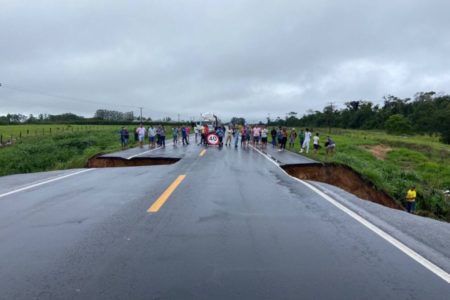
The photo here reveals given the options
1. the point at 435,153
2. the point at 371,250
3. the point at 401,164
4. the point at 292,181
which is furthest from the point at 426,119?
the point at 371,250

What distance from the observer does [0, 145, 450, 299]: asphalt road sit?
11.4 ft

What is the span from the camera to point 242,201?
24.5ft

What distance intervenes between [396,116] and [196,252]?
77724 millimetres

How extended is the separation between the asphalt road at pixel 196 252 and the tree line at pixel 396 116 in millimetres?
61361

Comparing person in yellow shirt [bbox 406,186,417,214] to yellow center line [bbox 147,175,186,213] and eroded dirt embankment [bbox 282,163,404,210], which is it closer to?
eroded dirt embankment [bbox 282,163,404,210]

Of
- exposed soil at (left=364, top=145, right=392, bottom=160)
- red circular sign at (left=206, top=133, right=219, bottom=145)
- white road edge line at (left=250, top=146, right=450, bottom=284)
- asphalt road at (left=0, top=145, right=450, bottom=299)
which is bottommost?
exposed soil at (left=364, top=145, right=392, bottom=160)

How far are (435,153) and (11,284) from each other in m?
39.9

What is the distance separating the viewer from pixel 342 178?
15828 mm

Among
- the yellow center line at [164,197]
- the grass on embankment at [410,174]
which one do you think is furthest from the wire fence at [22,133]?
the yellow center line at [164,197]

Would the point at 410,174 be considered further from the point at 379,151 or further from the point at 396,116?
the point at 396,116

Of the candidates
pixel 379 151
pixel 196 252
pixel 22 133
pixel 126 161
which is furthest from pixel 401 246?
pixel 22 133

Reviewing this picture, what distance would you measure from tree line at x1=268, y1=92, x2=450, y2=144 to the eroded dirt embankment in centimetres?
5019

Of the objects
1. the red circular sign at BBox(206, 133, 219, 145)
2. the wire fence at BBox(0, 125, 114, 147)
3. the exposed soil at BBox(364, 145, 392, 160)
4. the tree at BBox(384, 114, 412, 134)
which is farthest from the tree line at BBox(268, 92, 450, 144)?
the wire fence at BBox(0, 125, 114, 147)

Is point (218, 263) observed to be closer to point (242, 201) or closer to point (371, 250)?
point (371, 250)
